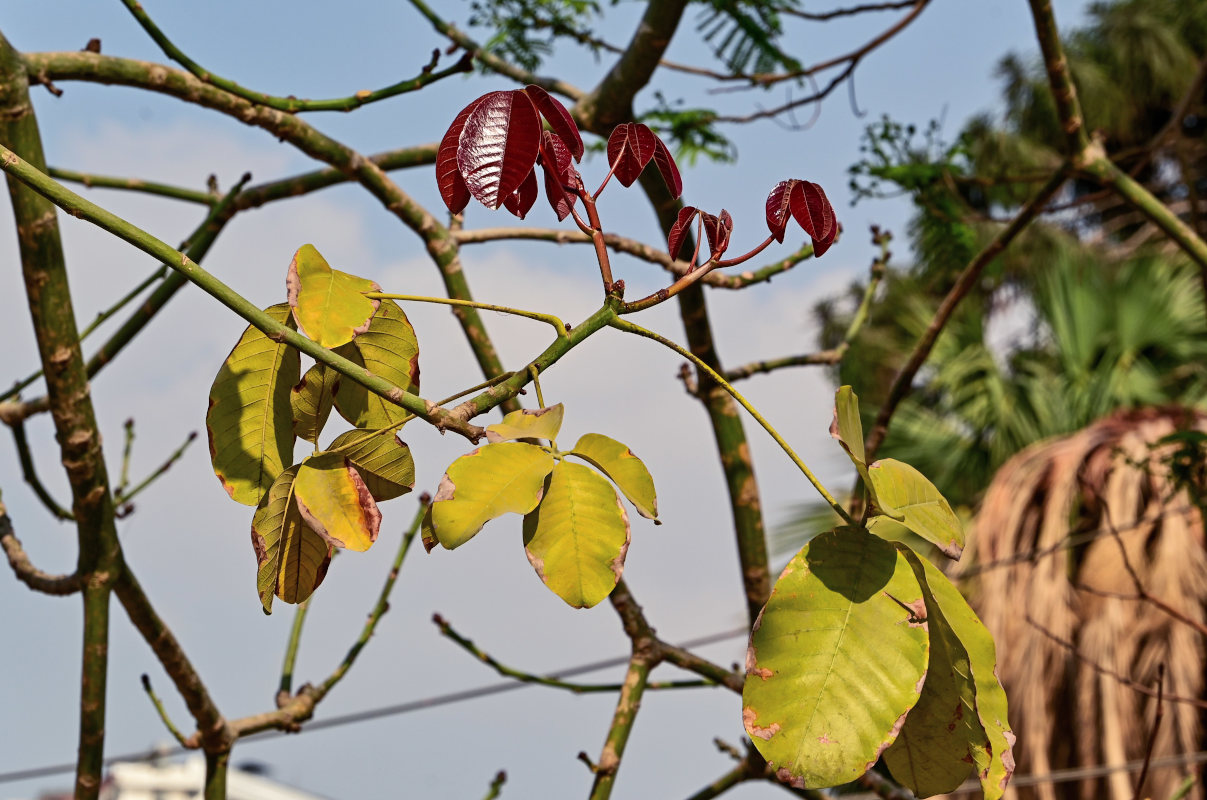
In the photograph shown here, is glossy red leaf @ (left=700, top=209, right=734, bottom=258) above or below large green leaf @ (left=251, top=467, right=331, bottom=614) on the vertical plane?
above

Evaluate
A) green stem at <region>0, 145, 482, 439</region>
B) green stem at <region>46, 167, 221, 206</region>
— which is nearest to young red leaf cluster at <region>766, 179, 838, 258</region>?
green stem at <region>0, 145, 482, 439</region>

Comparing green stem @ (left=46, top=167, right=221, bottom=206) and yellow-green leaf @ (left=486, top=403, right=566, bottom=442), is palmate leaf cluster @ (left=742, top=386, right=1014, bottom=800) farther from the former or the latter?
green stem @ (left=46, top=167, right=221, bottom=206)

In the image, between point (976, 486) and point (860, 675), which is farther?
point (976, 486)

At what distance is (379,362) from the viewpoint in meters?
0.34

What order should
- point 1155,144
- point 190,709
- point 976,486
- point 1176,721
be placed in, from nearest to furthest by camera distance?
point 190,709 → point 1155,144 → point 1176,721 → point 976,486

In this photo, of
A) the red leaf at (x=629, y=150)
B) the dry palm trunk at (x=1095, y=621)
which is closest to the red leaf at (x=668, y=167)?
the red leaf at (x=629, y=150)

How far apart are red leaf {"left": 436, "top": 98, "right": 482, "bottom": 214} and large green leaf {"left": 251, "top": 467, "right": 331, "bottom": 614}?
0.29ft

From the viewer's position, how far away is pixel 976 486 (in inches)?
168

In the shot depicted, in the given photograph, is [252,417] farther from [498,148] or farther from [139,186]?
[139,186]

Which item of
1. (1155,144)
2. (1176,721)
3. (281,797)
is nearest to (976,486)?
(1176,721)

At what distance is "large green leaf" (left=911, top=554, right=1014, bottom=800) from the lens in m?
0.30

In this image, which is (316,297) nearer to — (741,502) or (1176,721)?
(741,502)

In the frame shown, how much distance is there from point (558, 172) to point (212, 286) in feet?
0.33

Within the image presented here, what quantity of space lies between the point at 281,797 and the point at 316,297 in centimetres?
406
